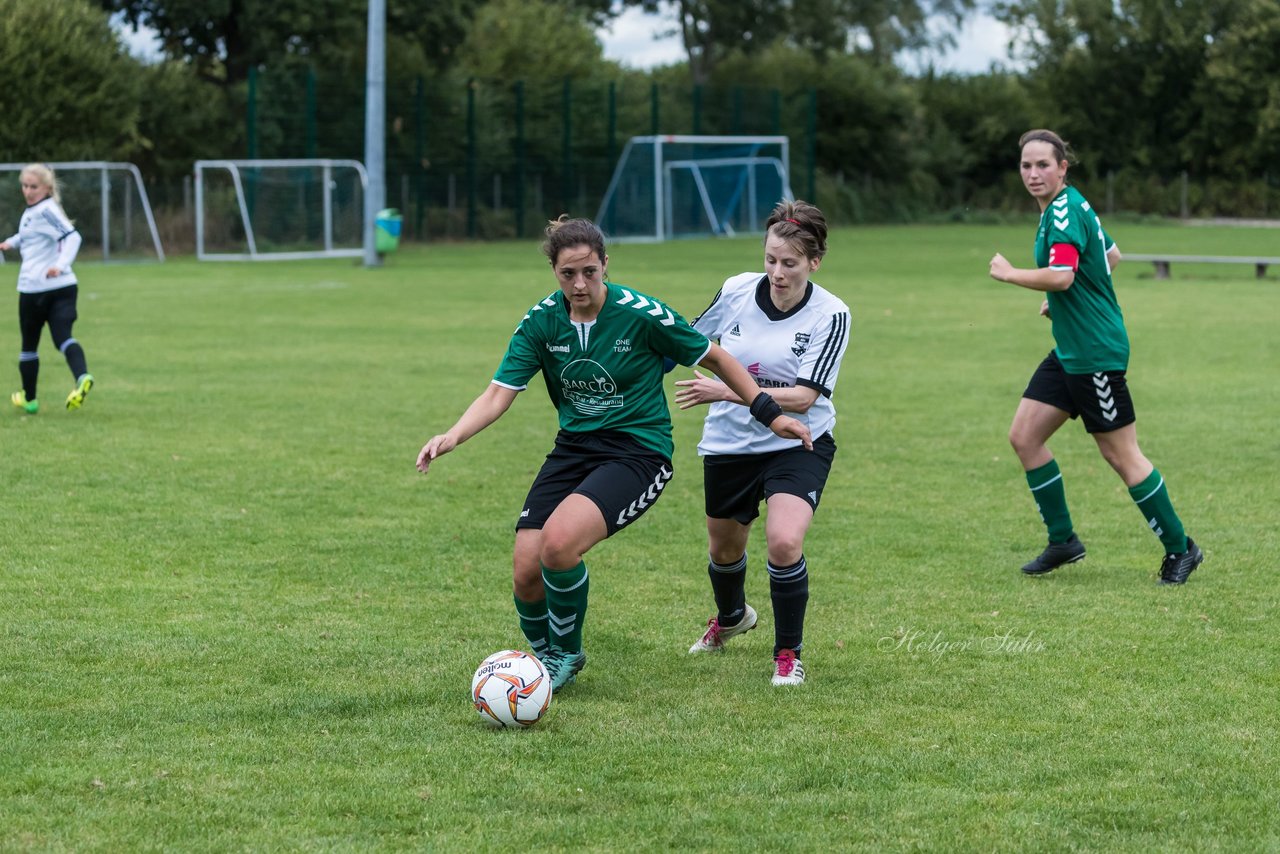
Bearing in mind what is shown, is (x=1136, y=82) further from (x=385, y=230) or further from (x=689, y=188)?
(x=385, y=230)

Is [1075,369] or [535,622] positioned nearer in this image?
[535,622]

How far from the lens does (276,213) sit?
Result: 32.7m

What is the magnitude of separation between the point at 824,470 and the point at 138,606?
2894 mm

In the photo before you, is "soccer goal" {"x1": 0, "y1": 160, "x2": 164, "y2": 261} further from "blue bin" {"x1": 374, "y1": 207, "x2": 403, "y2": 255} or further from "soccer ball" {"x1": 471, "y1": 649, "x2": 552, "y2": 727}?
"soccer ball" {"x1": 471, "y1": 649, "x2": 552, "y2": 727}

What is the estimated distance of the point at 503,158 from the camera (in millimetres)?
39281

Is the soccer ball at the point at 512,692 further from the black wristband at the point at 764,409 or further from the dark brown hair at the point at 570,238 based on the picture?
the dark brown hair at the point at 570,238

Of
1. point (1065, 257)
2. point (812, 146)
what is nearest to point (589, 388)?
point (1065, 257)

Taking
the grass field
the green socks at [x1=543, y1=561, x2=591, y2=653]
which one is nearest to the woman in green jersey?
the grass field

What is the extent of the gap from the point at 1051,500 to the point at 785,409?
7.53 ft

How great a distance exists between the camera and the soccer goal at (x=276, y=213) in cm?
3247

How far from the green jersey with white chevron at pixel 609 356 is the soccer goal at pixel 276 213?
2762 cm

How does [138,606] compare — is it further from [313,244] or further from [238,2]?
[238,2]

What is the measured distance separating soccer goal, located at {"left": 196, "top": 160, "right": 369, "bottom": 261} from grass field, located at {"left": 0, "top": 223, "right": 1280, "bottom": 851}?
63.9 feet

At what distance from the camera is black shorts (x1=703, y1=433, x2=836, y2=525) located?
5723 mm
